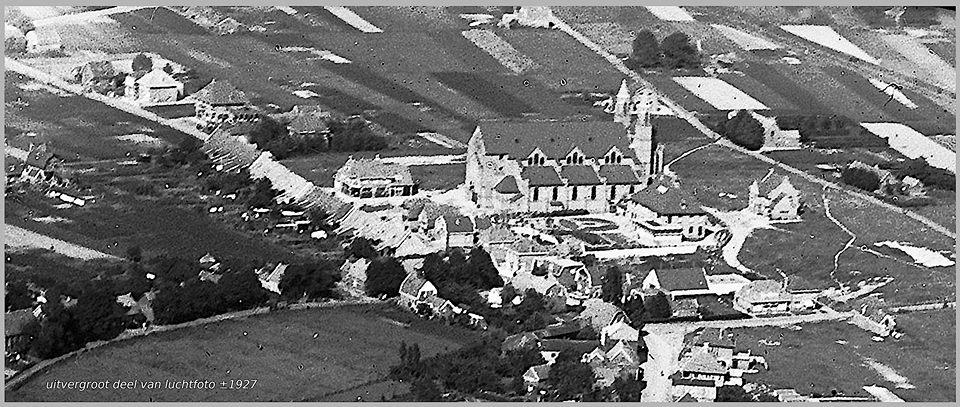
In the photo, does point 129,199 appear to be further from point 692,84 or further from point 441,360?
point 692,84

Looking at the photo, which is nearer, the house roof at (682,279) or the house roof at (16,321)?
the house roof at (16,321)

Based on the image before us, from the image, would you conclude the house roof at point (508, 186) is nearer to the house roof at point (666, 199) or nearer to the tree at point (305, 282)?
the house roof at point (666, 199)

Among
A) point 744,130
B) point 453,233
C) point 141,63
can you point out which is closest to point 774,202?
point 744,130

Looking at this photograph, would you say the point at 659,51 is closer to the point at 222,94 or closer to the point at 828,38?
the point at 828,38

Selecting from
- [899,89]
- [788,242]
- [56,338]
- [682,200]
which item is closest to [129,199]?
[56,338]

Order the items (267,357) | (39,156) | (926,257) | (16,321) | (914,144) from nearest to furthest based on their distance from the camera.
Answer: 1. (16,321)
2. (267,357)
3. (39,156)
4. (926,257)
5. (914,144)

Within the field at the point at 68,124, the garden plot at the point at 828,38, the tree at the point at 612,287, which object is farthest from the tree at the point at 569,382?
the field at the point at 68,124

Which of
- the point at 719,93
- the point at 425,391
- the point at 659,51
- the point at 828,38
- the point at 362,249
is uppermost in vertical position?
the point at 828,38
